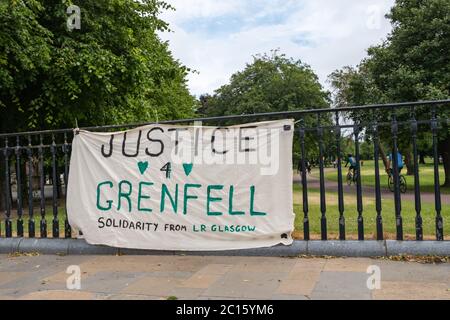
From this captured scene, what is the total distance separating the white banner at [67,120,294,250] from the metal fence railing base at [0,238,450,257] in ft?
0.32

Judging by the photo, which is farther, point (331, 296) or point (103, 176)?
point (103, 176)

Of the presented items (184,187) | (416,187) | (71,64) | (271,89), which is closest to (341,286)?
(416,187)

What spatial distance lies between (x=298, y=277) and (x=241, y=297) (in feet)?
2.69

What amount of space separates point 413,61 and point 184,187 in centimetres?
1638

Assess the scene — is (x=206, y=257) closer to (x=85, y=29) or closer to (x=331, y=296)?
(x=331, y=296)

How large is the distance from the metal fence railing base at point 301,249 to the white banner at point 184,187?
10cm

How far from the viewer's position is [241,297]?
4.29m

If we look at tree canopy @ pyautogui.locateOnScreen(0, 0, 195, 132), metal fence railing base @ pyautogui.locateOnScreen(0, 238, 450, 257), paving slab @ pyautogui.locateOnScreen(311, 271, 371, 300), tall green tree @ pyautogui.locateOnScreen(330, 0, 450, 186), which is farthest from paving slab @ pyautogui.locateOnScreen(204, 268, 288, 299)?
tall green tree @ pyautogui.locateOnScreen(330, 0, 450, 186)

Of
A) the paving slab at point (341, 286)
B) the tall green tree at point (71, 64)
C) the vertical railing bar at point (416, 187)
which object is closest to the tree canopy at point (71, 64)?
the tall green tree at point (71, 64)

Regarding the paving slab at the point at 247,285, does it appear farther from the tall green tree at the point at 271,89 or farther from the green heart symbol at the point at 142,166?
the tall green tree at the point at 271,89

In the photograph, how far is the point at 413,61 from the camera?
1959 cm

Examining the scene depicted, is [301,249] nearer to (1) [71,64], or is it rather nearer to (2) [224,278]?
(2) [224,278]

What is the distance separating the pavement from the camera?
4363 millimetres

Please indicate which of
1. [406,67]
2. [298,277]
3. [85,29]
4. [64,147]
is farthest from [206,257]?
[406,67]
